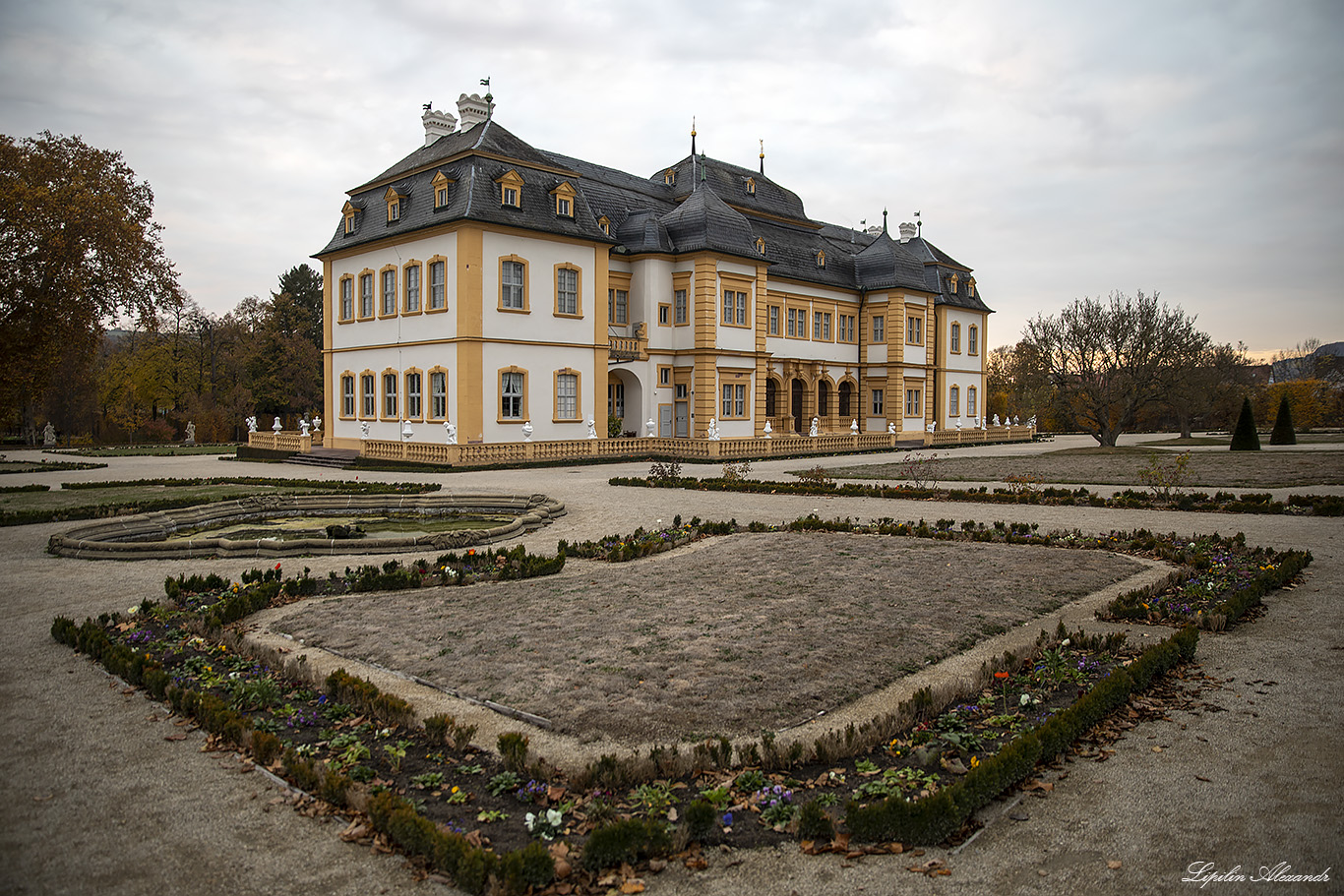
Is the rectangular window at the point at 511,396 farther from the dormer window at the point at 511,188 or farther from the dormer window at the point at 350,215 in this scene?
the dormer window at the point at 350,215

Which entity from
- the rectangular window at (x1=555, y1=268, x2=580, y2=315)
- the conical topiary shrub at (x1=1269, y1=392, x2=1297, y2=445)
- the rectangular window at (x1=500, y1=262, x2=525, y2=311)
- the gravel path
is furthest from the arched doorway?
the gravel path

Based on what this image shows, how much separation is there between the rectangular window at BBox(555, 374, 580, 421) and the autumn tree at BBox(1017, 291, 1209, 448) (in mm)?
23550

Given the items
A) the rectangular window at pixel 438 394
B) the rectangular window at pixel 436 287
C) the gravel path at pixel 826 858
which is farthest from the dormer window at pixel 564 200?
the gravel path at pixel 826 858

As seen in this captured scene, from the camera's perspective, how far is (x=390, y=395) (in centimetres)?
3316

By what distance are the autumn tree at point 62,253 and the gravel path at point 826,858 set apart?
899 inches

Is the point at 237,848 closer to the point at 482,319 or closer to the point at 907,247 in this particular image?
the point at 482,319

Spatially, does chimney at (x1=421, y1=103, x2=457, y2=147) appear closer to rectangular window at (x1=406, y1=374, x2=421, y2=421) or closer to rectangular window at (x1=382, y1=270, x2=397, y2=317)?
rectangular window at (x1=382, y1=270, x2=397, y2=317)

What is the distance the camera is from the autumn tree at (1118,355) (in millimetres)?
39000

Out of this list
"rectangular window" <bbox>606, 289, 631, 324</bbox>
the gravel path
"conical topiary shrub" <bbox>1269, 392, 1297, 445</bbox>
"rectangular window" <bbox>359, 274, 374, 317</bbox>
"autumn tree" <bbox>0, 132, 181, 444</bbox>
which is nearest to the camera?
the gravel path

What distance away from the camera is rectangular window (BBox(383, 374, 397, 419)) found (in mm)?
32938

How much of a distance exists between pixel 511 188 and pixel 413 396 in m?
8.48

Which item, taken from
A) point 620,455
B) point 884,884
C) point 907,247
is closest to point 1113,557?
point 884,884

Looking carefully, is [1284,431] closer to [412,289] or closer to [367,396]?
[412,289]

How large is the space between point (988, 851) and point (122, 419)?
198ft
